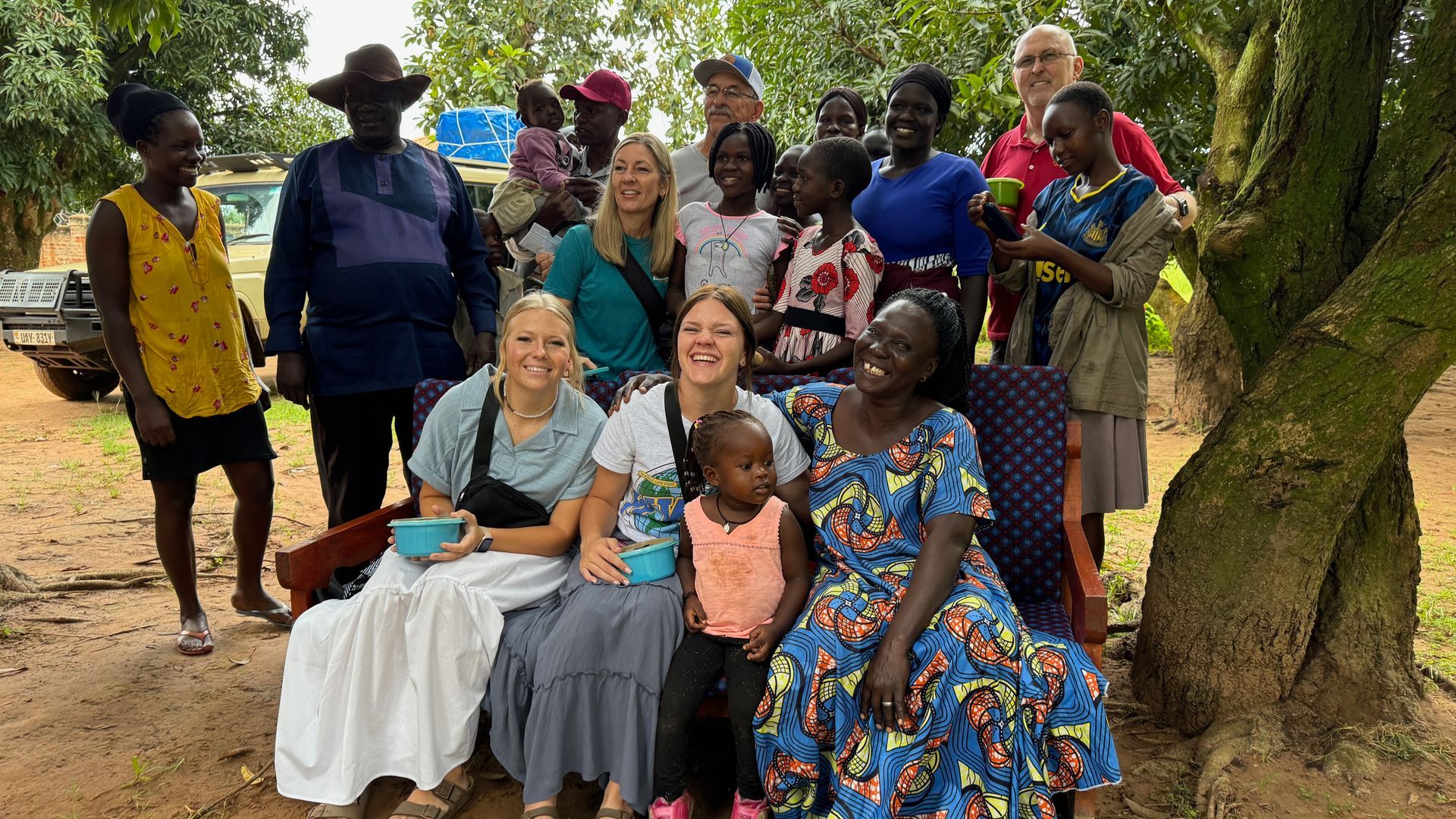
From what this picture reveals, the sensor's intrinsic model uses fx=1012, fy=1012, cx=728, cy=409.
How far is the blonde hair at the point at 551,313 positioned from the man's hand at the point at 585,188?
120cm

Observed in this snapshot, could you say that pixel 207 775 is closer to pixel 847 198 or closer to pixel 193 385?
pixel 193 385

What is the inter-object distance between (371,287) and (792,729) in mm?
Result: 2187

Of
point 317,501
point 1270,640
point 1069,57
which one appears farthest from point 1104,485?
point 317,501

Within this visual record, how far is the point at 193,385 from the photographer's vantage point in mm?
3771

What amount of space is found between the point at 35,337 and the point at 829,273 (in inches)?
320

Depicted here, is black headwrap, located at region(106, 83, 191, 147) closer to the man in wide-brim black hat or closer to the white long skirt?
the man in wide-brim black hat

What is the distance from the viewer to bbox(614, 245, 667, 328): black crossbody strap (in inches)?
142

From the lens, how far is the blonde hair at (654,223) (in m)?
3.61

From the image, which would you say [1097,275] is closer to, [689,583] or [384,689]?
[689,583]

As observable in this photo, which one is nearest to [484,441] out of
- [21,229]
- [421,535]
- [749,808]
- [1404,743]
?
[421,535]

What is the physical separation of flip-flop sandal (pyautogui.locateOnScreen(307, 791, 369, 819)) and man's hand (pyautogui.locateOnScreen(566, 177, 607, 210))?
2534mm

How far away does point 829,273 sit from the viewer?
3404mm

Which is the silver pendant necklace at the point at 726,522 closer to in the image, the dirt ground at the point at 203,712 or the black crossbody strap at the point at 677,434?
the black crossbody strap at the point at 677,434

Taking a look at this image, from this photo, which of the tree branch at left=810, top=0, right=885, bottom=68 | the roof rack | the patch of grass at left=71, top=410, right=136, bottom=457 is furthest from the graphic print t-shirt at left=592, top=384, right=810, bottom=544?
the roof rack
